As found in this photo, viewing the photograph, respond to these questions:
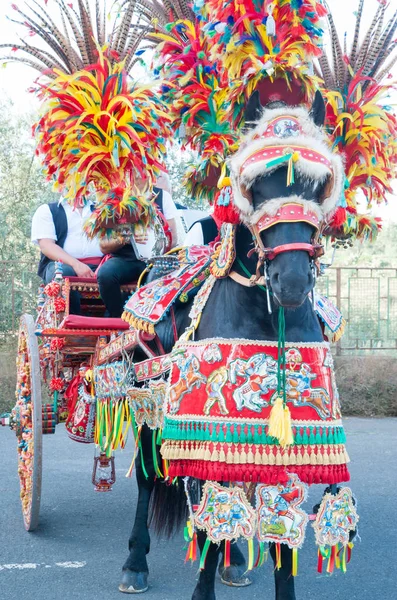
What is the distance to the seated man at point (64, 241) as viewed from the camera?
15.9 feet

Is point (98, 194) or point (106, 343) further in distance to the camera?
point (106, 343)

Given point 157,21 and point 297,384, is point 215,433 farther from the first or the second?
point 157,21

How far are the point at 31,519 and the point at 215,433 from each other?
6.95 feet

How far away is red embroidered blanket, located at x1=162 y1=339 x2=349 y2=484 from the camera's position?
2.68m

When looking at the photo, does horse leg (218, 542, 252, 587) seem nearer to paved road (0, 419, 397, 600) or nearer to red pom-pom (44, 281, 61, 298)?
paved road (0, 419, 397, 600)

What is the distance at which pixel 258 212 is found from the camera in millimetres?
2553

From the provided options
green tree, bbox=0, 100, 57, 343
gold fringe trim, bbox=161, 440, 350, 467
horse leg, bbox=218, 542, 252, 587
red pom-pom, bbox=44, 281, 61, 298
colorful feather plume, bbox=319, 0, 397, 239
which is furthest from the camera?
green tree, bbox=0, 100, 57, 343

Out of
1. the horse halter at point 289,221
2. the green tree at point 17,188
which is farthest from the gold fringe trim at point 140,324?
the green tree at point 17,188

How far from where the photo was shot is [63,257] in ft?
15.9

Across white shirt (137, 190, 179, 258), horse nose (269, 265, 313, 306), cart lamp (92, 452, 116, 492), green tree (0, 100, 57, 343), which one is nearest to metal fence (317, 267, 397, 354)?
green tree (0, 100, 57, 343)

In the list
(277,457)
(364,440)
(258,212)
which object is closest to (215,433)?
(277,457)

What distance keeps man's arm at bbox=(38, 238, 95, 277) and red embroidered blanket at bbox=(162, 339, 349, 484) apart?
2193 millimetres

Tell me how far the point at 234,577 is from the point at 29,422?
65.6 inches

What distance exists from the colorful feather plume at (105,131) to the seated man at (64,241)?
36.7 inches
